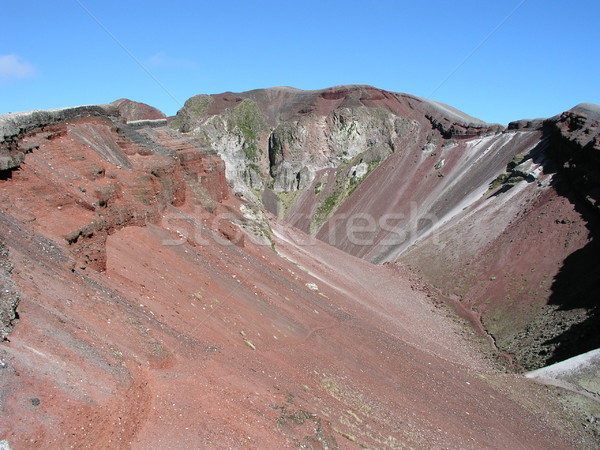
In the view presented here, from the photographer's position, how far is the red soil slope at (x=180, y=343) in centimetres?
772

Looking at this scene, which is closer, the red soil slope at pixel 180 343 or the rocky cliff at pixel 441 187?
the red soil slope at pixel 180 343

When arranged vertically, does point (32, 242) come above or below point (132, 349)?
above

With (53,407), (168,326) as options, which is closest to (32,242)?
(168,326)

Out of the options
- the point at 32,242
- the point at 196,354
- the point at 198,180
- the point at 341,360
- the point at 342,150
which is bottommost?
the point at 341,360

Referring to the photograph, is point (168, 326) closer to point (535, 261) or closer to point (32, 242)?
point (32, 242)

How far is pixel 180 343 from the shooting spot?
37.1ft

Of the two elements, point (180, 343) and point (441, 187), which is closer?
point (180, 343)

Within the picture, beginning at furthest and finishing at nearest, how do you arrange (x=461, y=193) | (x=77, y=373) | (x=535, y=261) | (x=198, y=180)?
→ 1. (x=461, y=193)
2. (x=535, y=261)
3. (x=198, y=180)
4. (x=77, y=373)

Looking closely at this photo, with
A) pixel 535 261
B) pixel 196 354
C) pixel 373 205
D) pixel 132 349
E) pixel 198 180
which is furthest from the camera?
pixel 373 205

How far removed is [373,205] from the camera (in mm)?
63875

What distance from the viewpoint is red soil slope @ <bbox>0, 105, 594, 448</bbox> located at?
772 centimetres

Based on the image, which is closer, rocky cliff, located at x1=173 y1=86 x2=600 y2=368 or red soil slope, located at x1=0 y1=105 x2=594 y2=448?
red soil slope, located at x1=0 y1=105 x2=594 y2=448

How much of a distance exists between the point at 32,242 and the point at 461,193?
49.6m

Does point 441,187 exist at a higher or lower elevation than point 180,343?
higher
